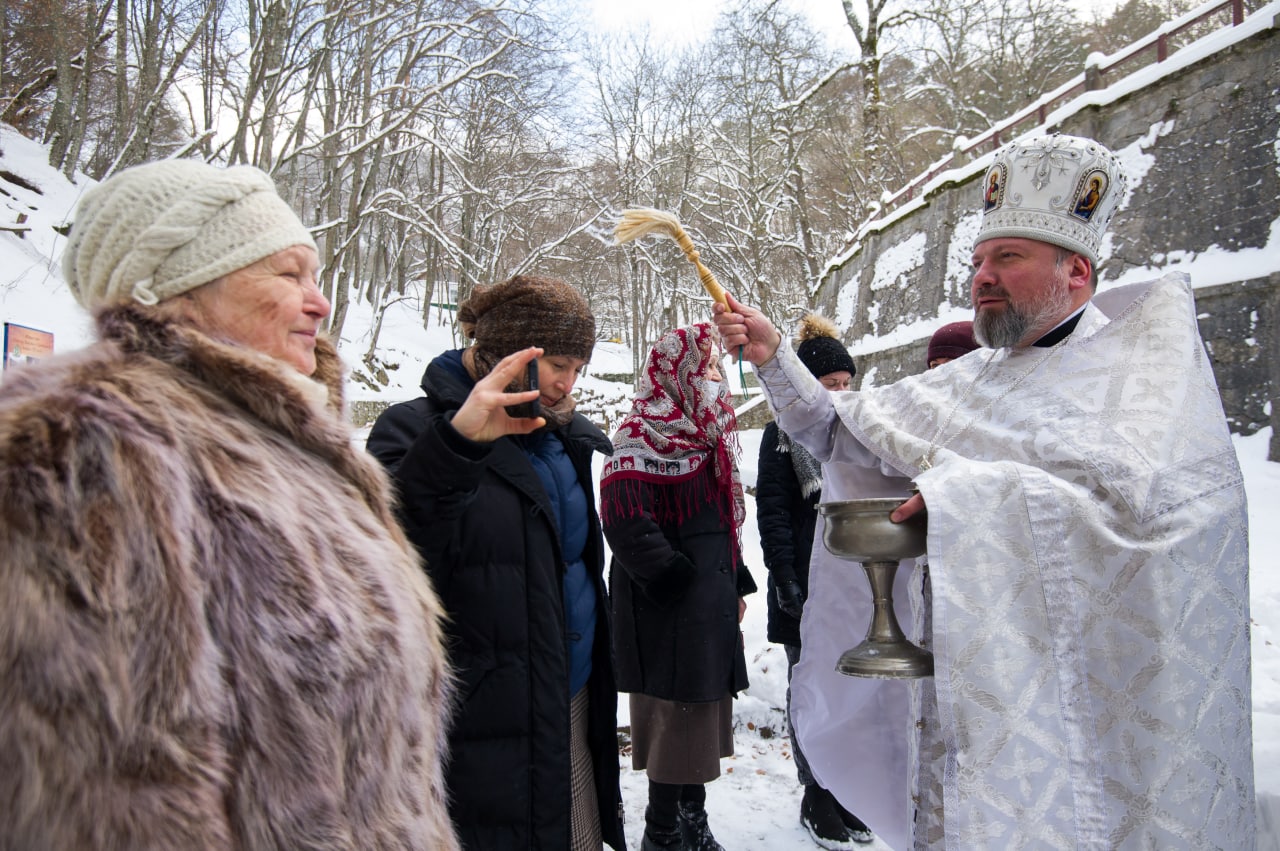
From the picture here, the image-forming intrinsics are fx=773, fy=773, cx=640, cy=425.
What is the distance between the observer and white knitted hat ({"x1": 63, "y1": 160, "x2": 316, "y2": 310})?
1.38m

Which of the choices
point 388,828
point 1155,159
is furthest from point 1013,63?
point 388,828

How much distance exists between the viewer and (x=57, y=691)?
0.92 metres

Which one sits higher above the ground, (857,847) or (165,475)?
(165,475)

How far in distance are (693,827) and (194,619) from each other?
2991mm

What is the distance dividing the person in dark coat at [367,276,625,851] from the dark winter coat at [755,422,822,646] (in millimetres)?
1532

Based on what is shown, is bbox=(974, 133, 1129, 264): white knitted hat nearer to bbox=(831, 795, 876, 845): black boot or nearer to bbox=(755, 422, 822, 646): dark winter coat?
bbox=(755, 422, 822, 646): dark winter coat

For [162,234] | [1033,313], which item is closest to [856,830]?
[1033,313]

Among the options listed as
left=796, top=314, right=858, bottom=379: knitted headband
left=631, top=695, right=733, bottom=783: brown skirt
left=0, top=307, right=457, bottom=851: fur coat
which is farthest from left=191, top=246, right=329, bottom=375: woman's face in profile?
left=796, top=314, right=858, bottom=379: knitted headband

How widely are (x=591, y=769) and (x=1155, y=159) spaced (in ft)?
37.6

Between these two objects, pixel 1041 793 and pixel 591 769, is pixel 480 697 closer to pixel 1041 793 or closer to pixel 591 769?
pixel 591 769

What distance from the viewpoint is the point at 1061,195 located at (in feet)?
7.45

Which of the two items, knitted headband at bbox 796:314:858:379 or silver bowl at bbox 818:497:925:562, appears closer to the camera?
silver bowl at bbox 818:497:925:562

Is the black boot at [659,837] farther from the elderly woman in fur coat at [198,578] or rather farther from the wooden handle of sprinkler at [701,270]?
the wooden handle of sprinkler at [701,270]

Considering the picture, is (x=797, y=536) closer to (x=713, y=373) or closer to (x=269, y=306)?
(x=713, y=373)
